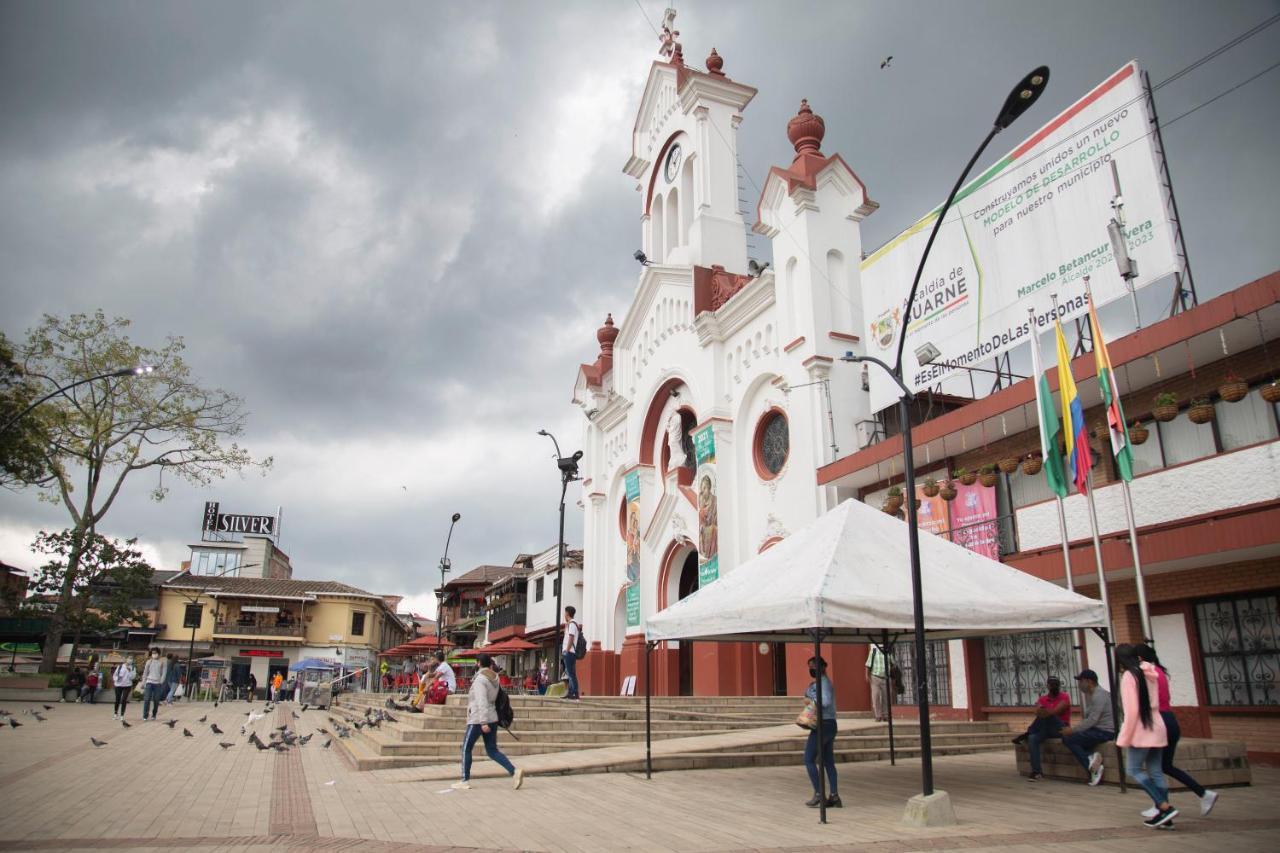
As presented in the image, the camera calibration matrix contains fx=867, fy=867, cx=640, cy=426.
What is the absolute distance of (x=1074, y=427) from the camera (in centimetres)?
1175

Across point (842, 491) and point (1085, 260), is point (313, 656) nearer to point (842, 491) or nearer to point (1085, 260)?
point (842, 491)

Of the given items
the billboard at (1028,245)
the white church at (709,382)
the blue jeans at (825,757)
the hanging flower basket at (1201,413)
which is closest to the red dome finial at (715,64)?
the white church at (709,382)

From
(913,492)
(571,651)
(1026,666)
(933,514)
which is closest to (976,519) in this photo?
(933,514)

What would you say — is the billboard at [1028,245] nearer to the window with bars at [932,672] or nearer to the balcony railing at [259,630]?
the window with bars at [932,672]

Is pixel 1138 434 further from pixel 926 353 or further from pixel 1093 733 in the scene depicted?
pixel 1093 733

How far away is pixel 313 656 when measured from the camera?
193ft

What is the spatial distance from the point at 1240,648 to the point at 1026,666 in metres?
3.77

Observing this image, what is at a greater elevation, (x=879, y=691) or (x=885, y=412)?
(x=885, y=412)

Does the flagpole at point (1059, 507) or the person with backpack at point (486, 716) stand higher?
the flagpole at point (1059, 507)

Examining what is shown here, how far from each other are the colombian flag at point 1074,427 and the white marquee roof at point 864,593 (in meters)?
2.28

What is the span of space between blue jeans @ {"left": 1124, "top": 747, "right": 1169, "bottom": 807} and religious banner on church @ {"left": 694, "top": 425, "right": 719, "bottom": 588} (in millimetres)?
14470

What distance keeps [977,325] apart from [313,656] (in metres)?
54.1

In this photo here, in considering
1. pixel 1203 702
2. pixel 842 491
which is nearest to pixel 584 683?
pixel 842 491

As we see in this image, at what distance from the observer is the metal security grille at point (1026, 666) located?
48.6 ft
